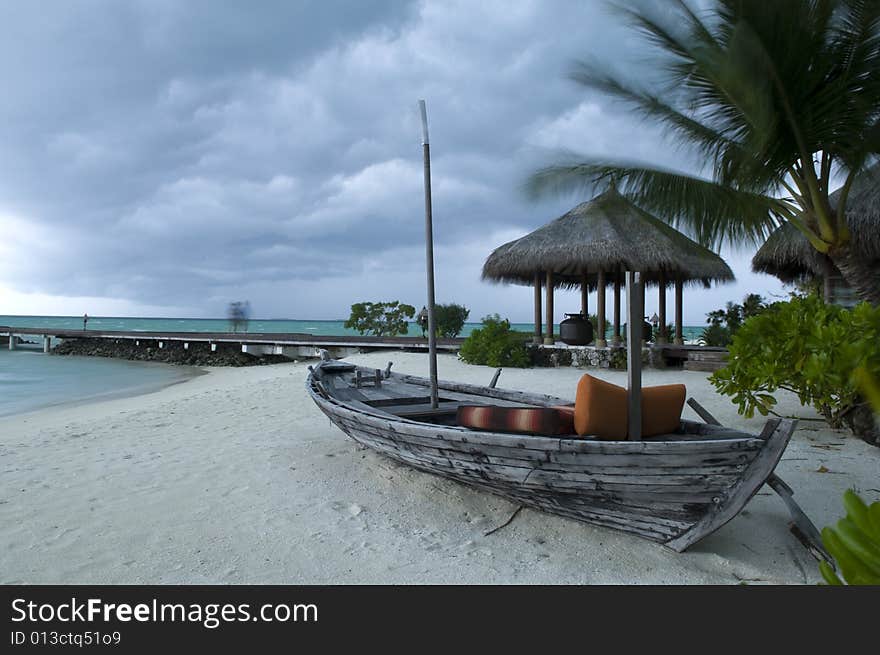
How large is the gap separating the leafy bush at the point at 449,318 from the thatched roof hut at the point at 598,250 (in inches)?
283

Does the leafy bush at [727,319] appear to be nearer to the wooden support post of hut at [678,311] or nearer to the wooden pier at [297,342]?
the wooden support post of hut at [678,311]

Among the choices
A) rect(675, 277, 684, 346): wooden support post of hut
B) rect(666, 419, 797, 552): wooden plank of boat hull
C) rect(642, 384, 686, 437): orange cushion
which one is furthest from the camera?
rect(675, 277, 684, 346): wooden support post of hut

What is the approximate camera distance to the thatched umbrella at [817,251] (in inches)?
347

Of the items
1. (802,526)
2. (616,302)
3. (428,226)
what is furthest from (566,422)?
(616,302)

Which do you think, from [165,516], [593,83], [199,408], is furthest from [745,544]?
[199,408]

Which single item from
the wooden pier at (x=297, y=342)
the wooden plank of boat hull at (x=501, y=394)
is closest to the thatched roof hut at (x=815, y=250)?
the wooden plank of boat hull at (x=501, y=394)

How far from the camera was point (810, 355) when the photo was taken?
4570mm

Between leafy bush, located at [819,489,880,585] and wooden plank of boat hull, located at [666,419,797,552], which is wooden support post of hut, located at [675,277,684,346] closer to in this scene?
wooden plank of boat hull, located at [666,419,797,552]

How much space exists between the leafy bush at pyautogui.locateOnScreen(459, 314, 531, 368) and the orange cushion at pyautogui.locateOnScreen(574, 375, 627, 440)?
30.0ft

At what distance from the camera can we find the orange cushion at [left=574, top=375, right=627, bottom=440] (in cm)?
278

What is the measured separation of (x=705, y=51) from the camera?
19.9ft

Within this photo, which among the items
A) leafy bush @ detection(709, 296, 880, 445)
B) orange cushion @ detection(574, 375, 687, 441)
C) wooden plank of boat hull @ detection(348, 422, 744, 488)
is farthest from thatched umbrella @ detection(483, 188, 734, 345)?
wooden plank of boat hull @ detection(348, 422, 744, 488)

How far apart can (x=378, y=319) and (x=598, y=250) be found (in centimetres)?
1227
